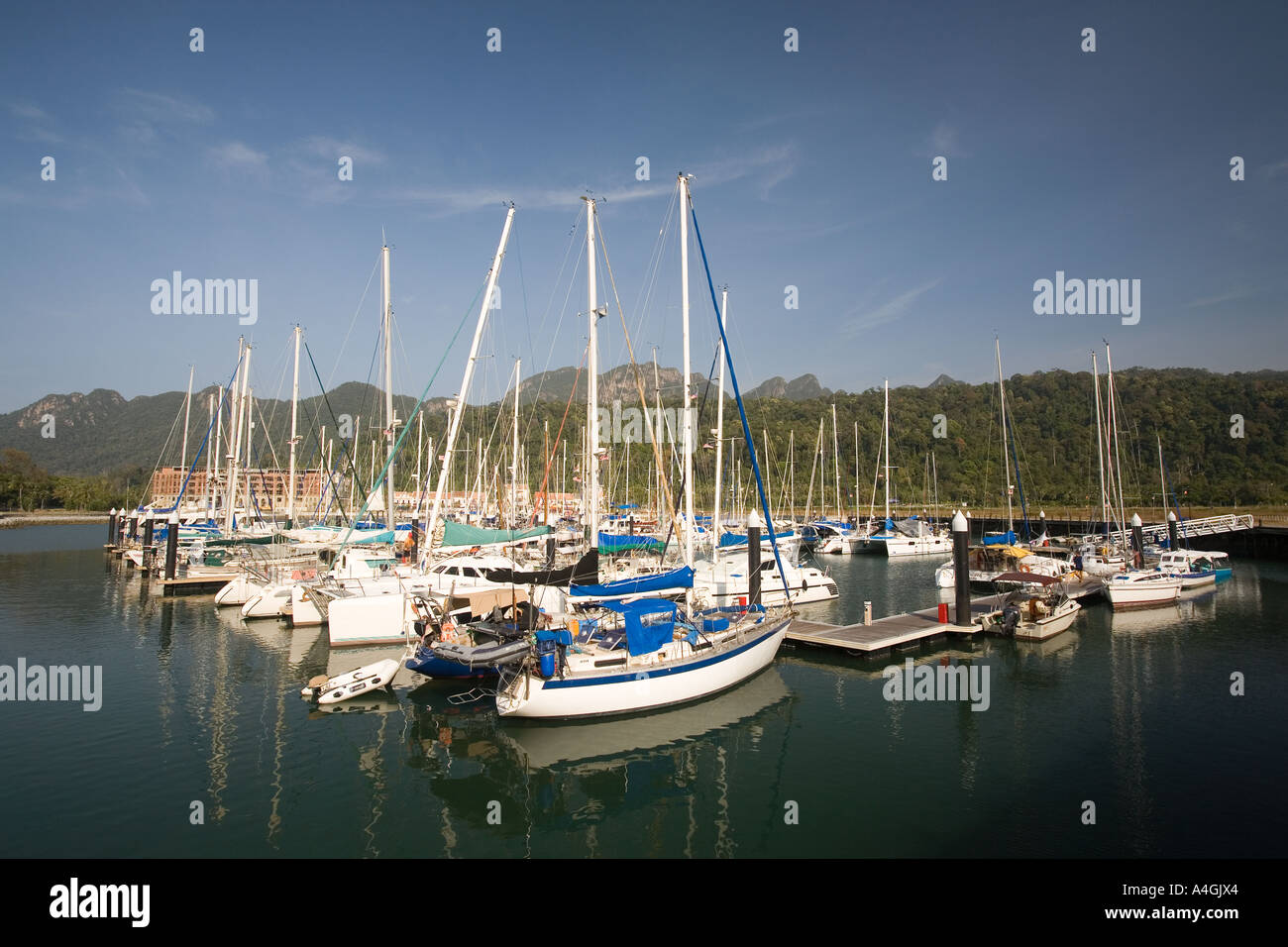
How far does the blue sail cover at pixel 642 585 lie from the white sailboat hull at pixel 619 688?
3185 mm

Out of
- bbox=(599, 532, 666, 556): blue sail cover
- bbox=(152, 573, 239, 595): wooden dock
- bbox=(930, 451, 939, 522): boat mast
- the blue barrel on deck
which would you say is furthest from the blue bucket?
bbox=(930, 451, 939, 522): boat mast

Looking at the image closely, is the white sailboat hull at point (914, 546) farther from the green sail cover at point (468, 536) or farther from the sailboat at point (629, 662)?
the sailboat at point (629, 662)

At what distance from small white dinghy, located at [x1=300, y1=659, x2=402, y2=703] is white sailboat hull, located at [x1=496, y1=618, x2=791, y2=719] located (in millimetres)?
4664

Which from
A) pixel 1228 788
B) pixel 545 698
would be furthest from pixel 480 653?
pixel 1228 788

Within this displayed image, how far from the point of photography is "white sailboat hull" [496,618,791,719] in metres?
16.0

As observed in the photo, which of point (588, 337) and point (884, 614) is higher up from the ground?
point (588, 337)

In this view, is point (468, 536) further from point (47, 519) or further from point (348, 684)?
point (47, 519)

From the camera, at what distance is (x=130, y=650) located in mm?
23938

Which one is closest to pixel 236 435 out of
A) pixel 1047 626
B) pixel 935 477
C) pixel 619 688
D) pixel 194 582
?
pixel 194 582

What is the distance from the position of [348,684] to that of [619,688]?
306 inches

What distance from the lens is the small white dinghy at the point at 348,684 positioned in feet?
59.9

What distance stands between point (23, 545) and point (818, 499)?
3462 inches
